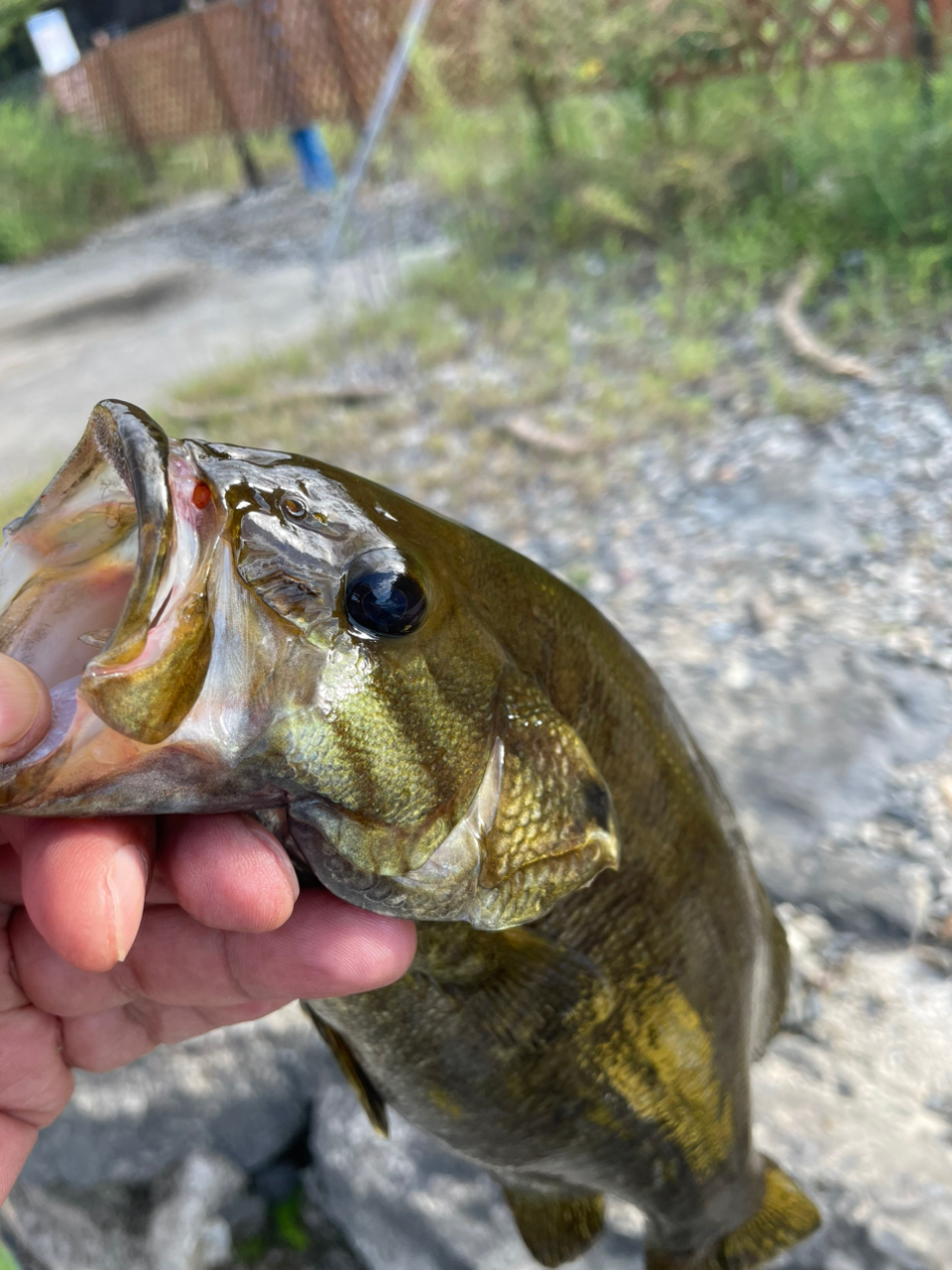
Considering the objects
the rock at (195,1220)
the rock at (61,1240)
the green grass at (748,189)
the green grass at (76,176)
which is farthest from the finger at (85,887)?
the green grass at (76,176)

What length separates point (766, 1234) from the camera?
1.43m

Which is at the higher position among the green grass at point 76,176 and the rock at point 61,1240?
the green grass at point 76,176

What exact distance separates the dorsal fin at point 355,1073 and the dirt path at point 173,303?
4.37 m

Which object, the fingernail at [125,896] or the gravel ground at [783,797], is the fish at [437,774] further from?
the gravel ground at [783,797]

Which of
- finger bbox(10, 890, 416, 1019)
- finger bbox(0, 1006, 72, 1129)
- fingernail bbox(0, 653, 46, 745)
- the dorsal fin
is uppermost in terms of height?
fingernail bbox(0, 653, 46, 745)

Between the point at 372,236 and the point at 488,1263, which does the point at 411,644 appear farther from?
the point at 372,236

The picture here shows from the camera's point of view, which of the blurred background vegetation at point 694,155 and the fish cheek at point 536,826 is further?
the blurred background vegetation at point 694,155

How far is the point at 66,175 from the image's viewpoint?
11516 mm

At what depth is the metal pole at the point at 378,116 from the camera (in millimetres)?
5641

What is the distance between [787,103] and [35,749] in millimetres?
5416

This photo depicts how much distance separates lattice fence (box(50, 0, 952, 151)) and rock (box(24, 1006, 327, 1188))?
16.0 ft

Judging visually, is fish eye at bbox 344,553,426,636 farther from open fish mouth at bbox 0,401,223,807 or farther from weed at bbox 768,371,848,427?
weed at bbox 768,371,848,427

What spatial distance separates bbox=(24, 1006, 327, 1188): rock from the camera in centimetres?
196

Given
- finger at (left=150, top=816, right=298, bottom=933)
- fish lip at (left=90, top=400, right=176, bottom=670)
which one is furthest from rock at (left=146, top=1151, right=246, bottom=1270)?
fish lip at (left=90, top=400, right=176, bottom=670)
